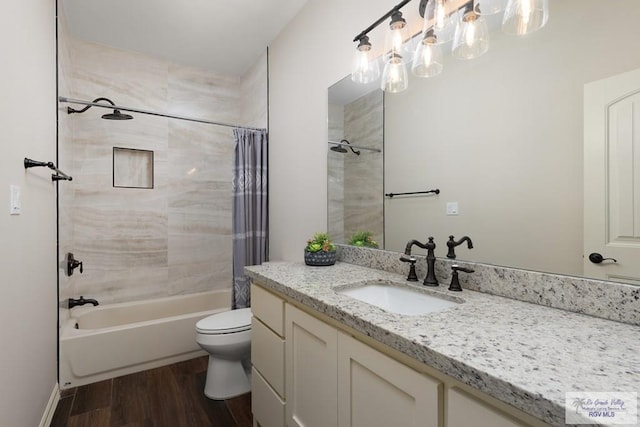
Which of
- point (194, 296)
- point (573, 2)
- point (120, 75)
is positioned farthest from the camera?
point (194, 296)

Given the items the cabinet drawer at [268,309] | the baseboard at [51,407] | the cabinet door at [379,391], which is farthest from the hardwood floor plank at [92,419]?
the cabinet door at [379,391]

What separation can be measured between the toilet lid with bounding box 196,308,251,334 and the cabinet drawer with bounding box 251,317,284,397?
42 cm

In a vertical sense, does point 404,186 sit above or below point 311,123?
below

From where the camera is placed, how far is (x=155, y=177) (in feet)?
9.55

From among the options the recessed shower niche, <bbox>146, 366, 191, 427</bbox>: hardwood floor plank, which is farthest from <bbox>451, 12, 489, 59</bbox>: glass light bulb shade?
the recessed shower niche

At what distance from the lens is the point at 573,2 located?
0.93 meters

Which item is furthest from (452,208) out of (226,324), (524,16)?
(226,324)

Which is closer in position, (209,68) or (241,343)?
(241,343)

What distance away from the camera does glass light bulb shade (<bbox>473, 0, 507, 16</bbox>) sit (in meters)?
1.08

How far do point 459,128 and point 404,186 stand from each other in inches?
14.3

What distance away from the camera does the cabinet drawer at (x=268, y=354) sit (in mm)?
1301

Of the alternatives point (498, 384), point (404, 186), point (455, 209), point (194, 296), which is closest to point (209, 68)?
point (194, 296)

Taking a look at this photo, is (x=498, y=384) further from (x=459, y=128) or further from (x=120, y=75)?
(x=120, y=75)

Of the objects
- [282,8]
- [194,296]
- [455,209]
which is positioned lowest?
[194,296]
